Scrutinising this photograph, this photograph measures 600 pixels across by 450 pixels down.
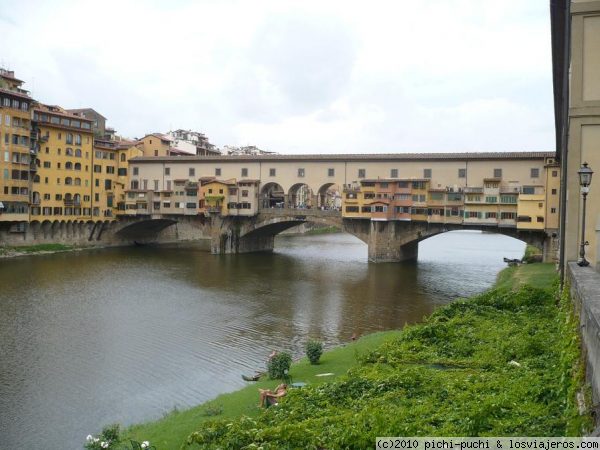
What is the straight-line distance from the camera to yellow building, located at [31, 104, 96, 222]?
5709 centimetres

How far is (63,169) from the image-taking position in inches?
2340

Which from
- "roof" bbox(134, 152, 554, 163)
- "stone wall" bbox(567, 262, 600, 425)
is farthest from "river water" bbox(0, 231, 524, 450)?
"stone wall" bbox(567, 262, 600, 425)

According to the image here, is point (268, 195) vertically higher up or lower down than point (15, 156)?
lower down

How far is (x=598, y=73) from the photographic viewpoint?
16.4 m

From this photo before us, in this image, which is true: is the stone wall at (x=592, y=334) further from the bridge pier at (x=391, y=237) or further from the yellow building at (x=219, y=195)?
the yellow building at (x=219, y=195)

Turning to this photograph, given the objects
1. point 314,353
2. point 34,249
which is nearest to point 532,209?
point 314,353

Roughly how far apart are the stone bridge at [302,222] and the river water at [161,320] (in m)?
2.63

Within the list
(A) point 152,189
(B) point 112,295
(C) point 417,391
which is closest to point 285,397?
(C) point 417,391

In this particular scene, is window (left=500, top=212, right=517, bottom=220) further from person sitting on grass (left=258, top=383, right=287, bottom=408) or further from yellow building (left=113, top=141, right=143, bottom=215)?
yellow building (left=113, top=141, right=143, bottom=215)

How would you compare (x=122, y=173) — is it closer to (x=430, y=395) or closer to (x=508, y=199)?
(x=508, y=199)

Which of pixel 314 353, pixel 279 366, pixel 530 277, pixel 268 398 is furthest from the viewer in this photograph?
pixel 530 277

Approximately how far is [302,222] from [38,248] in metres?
26.4

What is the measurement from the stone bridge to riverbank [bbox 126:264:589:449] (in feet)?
108

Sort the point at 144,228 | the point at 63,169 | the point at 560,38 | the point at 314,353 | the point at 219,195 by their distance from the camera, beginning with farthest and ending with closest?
the point at 144,228
the point at 63,169
the point at 219,195
the point at 560,38
the point at 314,353
